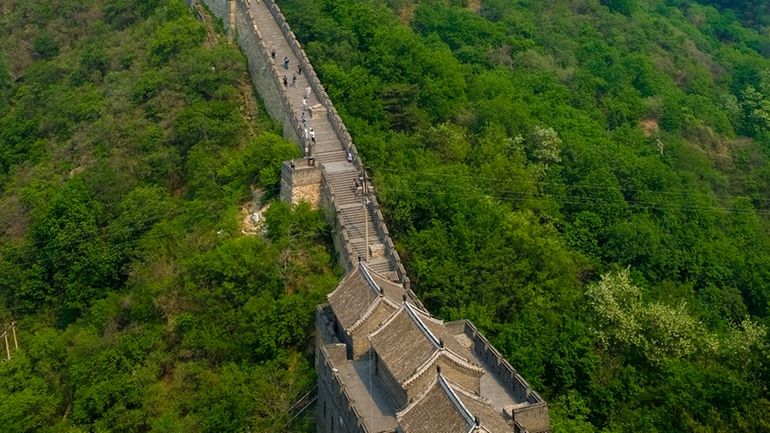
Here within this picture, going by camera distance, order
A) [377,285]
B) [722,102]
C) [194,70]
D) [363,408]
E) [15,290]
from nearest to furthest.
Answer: [363,408]
[377,285]
[15,290]
[194,70]
[722,102]

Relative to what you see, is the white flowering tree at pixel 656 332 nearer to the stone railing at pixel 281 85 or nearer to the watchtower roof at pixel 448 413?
the stone railing at pixel 281 85

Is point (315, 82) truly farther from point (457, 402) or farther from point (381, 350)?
point (457, 402)

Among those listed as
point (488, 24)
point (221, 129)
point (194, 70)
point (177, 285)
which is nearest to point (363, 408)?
point (177, 285)

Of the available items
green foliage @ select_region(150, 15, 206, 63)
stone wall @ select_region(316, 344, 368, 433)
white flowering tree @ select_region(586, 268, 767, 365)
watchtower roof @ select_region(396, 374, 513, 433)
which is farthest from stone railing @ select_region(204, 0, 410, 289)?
watchtower roof @ select_region(396, 374, 513, 433)

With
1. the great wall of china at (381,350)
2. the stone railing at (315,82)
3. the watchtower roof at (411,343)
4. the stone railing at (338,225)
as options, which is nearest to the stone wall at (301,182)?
the great wall of china at (381,350)

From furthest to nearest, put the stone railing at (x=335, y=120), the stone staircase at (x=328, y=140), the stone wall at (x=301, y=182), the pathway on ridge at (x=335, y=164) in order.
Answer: the stone wall at (x=301, y=182) → the pathway on ridge at (x=335, y=164) → the stone staircase at (x=328, y=140) → the stone railing at (x=335, y=120)

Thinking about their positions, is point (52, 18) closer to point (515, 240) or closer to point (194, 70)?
point (194, 70)

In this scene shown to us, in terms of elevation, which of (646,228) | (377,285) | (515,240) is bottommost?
(646,228)
